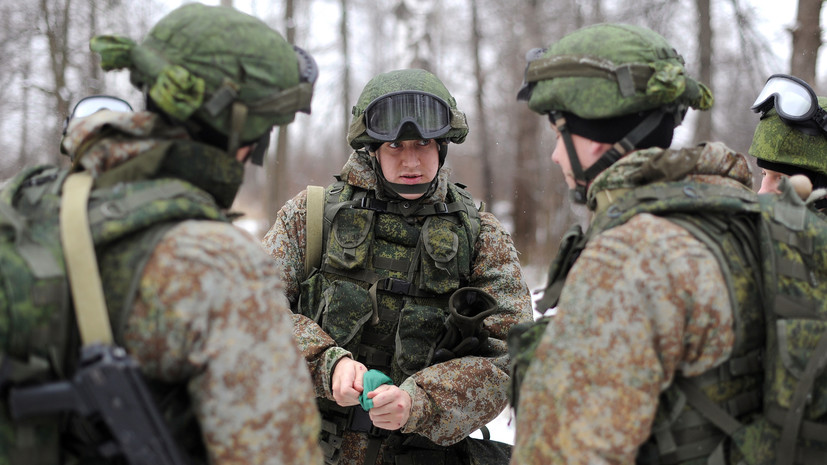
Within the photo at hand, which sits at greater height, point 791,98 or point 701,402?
point 791,98

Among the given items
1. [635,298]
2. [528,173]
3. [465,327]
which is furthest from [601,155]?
[528,173]

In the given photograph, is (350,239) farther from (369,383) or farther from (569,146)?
(569,146)

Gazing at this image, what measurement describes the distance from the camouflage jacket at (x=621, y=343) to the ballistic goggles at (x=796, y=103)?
5.58 feet

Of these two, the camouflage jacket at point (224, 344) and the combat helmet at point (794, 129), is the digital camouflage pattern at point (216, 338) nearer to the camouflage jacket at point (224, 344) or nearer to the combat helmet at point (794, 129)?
the camouflage jacket at point (224, 344)

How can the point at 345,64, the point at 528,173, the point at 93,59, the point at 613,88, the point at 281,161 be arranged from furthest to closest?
the point at 528,173 → the point at 345,64 → the point at 281,161 → the point at 93,59 → the point at 613,88

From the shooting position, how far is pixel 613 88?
6.60ft

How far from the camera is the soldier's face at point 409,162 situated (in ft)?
9.96

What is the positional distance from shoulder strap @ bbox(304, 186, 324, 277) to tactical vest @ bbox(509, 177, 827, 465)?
1.38 m

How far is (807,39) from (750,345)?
16.0 feet

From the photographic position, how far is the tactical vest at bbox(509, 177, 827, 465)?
1795 mm

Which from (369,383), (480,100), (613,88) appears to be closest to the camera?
(613,88)

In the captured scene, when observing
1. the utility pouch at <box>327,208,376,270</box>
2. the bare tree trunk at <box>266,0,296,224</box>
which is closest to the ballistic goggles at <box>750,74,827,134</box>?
the utility pouch at <box>327,208,376,270</box>

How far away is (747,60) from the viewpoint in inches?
350

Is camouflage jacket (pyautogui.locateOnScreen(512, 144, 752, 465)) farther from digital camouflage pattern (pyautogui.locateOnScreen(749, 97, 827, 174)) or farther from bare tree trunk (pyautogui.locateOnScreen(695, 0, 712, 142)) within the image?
bare tree trunk (pyautogui.locateOnScreen(695, 0, 712, 142))
